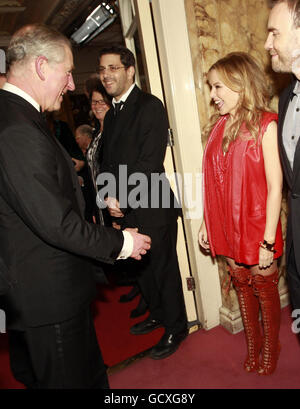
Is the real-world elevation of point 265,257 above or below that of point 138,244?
below

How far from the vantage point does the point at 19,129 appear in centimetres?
117

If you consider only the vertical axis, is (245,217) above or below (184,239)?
above

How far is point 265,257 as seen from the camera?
5.75 ft

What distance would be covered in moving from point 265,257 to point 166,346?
3.44 ft

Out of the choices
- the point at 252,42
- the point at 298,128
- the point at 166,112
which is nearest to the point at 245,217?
the point at 298,128

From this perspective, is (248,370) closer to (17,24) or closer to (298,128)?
(298,128)

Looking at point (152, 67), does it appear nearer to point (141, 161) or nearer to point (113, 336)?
point (141, 161)

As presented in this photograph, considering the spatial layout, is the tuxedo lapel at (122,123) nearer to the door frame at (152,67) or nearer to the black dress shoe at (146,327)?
the door frame at (152,67)

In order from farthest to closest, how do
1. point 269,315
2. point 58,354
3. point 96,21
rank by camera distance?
point 96,21 → point 269,315 → point 58,354

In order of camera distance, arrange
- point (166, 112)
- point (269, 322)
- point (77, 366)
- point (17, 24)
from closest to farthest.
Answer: point (77, 366)
point (269, 322)
point (166, 112)
point (17, 24)

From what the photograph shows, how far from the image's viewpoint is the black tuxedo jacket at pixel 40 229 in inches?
46.3

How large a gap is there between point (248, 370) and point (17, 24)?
6047mm

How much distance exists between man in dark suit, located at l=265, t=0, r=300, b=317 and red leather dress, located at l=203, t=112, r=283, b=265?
12 cm

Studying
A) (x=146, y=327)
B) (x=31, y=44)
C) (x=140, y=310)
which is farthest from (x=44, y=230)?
(x=140, y=310)
